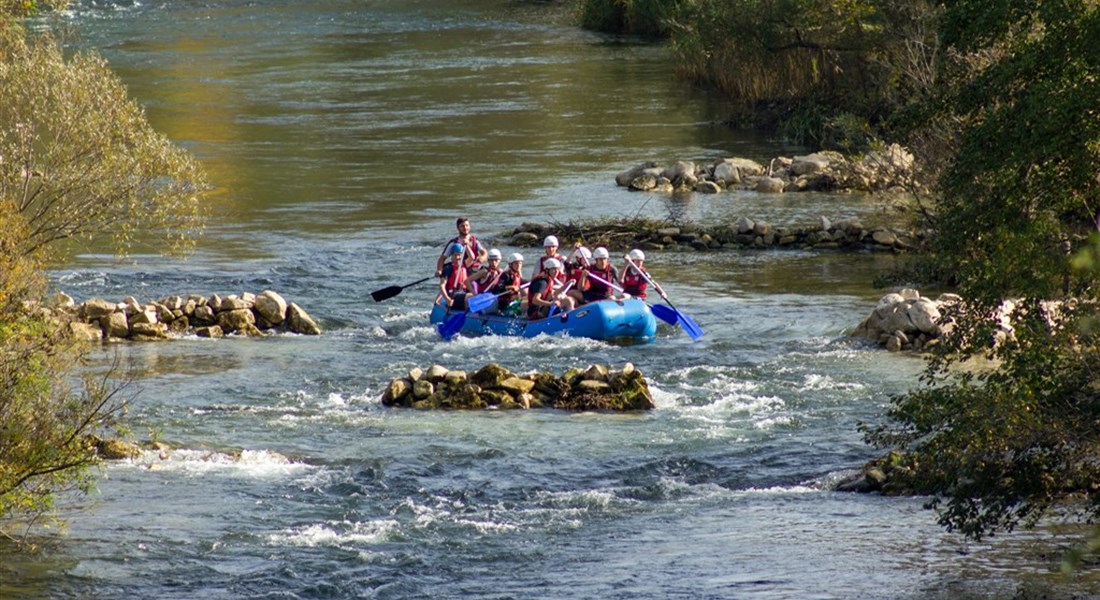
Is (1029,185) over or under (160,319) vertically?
over

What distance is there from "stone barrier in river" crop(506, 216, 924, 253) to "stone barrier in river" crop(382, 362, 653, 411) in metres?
10.0

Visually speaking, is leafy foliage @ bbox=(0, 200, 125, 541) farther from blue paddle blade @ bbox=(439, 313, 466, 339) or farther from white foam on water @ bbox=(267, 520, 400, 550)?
blue paddle blade @ bbox=(439, 313, 466, 339)

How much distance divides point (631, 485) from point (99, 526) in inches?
191

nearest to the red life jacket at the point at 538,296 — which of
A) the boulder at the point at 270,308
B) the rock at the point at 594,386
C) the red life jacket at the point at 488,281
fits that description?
the red life jacket at the point at 488,281

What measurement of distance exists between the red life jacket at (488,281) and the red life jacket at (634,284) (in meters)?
1.80

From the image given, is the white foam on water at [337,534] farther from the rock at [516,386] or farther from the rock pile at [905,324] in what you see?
the rock pile at [905,324]

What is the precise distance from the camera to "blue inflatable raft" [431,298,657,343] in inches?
901

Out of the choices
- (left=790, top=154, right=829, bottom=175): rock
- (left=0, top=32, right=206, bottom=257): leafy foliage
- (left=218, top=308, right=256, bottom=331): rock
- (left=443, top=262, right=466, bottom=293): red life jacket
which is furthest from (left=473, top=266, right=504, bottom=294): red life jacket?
(left=790, top=154, right=829, bottom=175): rock

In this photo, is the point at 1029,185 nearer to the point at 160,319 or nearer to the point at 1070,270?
the point at 1070,270

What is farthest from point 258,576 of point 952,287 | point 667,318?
point 952,287

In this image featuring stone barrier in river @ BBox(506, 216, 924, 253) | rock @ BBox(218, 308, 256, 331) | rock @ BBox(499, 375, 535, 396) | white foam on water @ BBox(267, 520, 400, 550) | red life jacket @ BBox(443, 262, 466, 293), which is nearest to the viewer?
white foam on water @ BBox(267, 520, 400, 550)

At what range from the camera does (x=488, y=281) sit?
2473 cm

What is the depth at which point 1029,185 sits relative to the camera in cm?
1277

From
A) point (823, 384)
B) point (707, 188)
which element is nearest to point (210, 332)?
point (823, 384)
